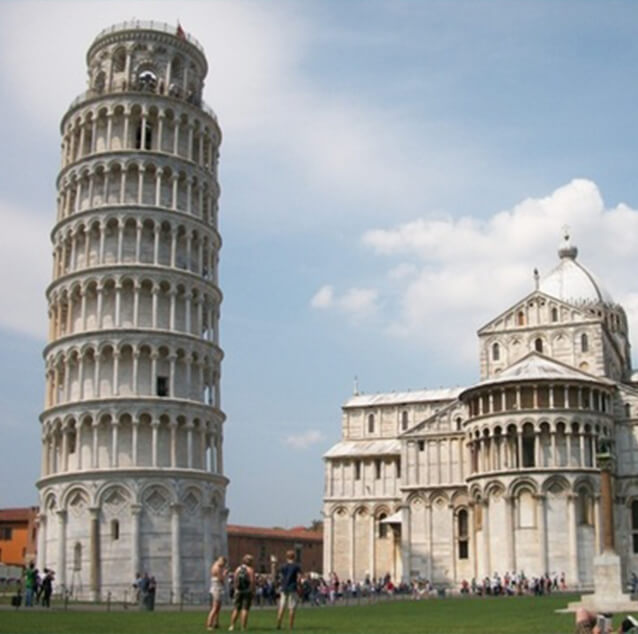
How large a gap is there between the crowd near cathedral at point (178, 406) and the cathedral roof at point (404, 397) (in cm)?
1290

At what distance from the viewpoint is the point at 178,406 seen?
50.8m

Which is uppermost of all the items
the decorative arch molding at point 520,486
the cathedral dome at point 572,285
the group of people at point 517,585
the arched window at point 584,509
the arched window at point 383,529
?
the cathedral dome at point 572,285

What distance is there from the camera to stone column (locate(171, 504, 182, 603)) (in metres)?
48.3

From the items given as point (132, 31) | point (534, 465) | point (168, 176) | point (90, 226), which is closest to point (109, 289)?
point (90, 226)

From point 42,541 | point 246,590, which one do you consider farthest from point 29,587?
point 246,590

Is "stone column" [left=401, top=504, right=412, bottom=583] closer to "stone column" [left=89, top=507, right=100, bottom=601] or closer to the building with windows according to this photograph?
the building with windows

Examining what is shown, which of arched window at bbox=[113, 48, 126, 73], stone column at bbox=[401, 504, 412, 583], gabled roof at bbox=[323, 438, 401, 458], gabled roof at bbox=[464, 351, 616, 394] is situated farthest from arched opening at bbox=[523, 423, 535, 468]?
arched window at bbox=[113, 48, 126, 73]

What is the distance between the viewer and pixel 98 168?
54344mm

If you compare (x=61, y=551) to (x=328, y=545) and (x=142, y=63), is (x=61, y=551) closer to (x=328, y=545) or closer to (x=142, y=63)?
Answer: (x=142, y=63)

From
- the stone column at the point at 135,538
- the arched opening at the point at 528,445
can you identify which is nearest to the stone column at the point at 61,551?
the stone column at the point at 135,538

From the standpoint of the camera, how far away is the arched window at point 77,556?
4886 centimetres

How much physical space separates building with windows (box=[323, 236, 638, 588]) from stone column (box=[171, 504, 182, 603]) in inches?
875

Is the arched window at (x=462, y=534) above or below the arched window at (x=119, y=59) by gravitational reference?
below

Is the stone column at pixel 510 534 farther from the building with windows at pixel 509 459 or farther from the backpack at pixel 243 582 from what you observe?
the backpack at pixel 243 582
